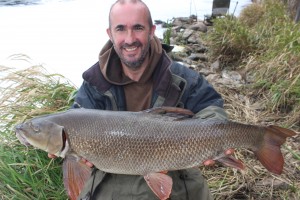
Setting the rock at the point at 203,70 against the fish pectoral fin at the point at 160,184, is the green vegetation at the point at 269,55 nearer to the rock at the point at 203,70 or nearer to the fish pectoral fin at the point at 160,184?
the rock at the point at 203,70

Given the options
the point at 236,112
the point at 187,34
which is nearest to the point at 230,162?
the point at 236,112

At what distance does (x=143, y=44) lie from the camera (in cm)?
280

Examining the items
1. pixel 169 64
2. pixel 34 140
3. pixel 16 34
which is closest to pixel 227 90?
pixel 169 64

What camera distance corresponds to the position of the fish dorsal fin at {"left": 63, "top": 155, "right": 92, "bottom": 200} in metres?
2.33

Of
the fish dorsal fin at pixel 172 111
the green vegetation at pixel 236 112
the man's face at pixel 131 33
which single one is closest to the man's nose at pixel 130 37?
the man's face at pixel 131 33

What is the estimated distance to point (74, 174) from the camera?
2.35m

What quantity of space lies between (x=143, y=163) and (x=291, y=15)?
636 cm

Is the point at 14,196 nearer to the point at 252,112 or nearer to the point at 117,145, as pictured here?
the point at 117,145

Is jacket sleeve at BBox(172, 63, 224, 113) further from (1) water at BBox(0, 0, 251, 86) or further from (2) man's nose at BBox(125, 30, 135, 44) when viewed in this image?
(1) water at BBox(0, 0, 251, 86)

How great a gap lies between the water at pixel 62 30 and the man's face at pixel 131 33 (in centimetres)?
314

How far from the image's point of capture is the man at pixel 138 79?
275cm

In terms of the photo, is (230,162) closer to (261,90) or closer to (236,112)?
(236,112)

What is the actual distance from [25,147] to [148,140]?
165 centimetres

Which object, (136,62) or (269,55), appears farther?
(269,55)
